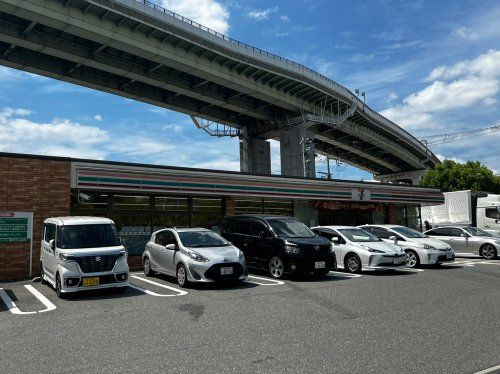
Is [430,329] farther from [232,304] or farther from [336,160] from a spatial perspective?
[336,160]

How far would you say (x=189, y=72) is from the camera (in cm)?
3938

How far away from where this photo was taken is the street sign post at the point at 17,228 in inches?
538

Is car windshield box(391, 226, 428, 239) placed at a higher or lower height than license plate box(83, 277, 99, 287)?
higher

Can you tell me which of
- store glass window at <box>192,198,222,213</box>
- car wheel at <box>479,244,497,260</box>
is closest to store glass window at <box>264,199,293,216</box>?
store glass window at <box>192,198,222,213</box>

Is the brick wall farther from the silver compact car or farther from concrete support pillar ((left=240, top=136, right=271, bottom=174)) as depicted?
concrete support pillar ((left=240, top=136, right=271, bottom=174))

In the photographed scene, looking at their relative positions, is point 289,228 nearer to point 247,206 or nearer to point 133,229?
point 133,229

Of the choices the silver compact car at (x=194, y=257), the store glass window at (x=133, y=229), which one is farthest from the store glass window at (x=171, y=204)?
the silver compact car at (x=194, y=257)

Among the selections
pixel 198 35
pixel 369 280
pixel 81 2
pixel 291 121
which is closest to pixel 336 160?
pixel 291 121

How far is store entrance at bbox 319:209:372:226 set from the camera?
23.8 m

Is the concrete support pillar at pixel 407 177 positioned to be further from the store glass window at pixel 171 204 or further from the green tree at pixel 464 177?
the store glass window at pixel 171 204

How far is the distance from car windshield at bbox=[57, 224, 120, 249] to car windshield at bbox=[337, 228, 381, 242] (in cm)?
724

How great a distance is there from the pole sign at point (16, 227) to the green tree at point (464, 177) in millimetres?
57311

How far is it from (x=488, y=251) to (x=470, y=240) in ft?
2.69

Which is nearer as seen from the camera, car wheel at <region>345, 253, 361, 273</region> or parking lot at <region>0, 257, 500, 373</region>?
parking lot at <region>0, 257, 500, 373</region>
